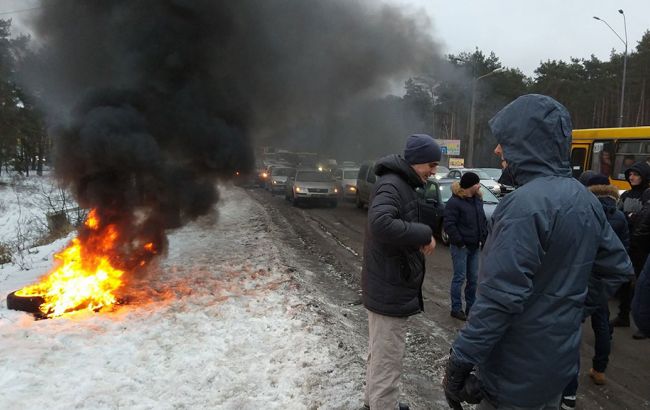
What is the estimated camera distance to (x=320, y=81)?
11.5 m

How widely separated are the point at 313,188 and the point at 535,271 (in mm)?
16071

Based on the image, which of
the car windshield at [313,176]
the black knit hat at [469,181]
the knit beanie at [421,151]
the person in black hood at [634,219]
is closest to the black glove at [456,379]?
the knit beanie at [421,151]

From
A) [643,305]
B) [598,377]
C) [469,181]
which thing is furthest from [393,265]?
[469,181]

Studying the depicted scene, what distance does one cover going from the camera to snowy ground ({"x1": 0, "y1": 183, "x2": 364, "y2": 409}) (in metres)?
3.45

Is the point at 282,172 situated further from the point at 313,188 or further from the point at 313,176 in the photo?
the point at 313,188

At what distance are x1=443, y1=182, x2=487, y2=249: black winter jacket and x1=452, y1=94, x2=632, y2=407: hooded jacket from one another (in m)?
3.42

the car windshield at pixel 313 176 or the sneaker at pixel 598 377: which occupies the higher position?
the car windshield at pixel 313 176

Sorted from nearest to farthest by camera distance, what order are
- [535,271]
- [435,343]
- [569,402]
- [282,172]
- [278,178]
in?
1. [535,271]
2. [569,402]
3. [435,343]
4. [278,178]
5. [282,172]

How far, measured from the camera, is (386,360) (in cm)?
301

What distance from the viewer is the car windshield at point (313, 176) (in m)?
18.4

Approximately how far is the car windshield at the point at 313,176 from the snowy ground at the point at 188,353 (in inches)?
471

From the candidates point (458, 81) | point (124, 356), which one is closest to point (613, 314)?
point (124, 356)

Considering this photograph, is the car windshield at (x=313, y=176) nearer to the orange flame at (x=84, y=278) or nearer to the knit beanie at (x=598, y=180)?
the orange flame at (x=84, y=278)

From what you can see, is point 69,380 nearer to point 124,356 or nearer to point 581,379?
point 124,356
